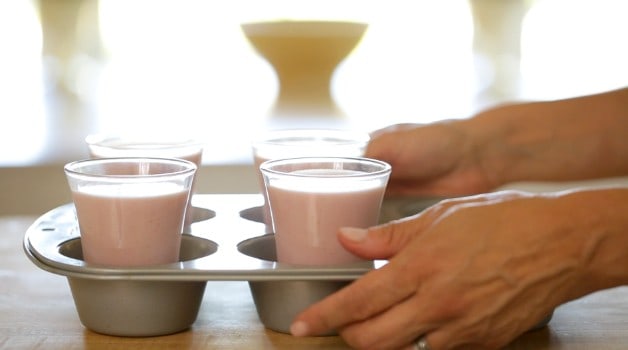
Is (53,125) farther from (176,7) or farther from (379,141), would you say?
(379,141)

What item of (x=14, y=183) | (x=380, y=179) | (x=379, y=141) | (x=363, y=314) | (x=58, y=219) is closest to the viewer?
(x=363, y=314)

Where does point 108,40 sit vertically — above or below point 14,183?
above

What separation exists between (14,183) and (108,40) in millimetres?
1208

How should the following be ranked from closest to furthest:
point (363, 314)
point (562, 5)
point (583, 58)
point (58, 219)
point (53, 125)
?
point (363, 314) < point (58, 219) < point (53, 125) < point (583, 58) < point (562, 5)

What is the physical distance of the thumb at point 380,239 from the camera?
1.03 metres

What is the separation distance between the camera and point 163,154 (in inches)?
52.3

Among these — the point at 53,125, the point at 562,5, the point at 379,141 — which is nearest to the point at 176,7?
the point at 53,125

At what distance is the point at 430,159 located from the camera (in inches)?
60.4

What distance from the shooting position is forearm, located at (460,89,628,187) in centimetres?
156

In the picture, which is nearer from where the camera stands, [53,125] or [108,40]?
[53,125]

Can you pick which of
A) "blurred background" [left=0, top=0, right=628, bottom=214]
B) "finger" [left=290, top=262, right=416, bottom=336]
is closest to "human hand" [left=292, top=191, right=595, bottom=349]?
"finger" [left=290, top=262, right=416, bottom=336]

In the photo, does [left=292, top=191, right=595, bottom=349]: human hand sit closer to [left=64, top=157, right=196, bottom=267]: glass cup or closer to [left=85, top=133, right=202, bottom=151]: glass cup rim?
[left=64, top=157, right=196, bottom=267]: glass cup

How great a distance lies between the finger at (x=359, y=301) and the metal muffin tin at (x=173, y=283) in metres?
0.06

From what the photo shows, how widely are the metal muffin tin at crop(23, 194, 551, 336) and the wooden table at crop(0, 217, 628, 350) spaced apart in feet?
0.07
